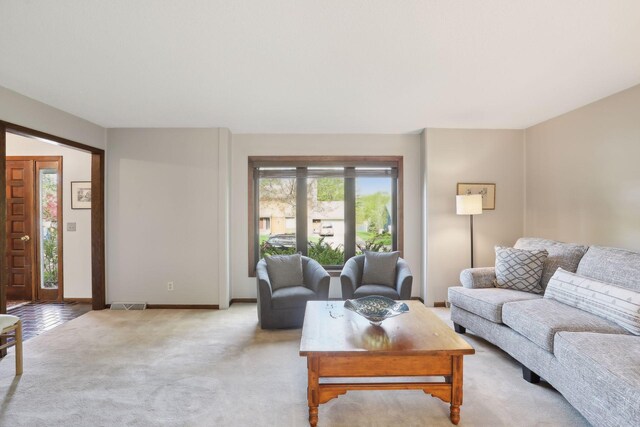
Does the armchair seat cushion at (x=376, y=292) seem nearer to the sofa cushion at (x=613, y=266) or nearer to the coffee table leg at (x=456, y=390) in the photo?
the coffee table leg at (x=456, y=390)

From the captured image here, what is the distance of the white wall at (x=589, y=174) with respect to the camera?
9.82ft

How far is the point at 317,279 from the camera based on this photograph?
3611 mm

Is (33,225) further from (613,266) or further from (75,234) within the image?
(613,266)

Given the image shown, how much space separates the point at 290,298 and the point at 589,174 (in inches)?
143

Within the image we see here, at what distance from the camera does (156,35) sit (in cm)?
206

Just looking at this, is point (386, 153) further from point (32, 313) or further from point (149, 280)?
point (32, 313)

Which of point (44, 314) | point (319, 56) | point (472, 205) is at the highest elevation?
point (319, 56)

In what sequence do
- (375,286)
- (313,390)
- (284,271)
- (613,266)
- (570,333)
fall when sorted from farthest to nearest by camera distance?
(284,271) → (375,286) → (613,266) → (570,333) → (313,390)

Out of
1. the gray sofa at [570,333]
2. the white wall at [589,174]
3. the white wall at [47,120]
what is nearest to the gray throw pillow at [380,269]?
the gray sofa at [570,333]

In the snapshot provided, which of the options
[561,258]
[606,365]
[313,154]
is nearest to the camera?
[606,365]

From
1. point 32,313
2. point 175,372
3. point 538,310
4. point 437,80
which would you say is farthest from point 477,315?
point 32,313

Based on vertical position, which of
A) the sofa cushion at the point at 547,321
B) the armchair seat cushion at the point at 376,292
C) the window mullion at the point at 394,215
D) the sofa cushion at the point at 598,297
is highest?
the window mullion at the point at 394,215

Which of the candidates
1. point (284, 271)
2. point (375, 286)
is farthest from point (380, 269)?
point (284, 271)

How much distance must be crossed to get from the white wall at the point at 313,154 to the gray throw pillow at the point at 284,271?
2.56 ft
